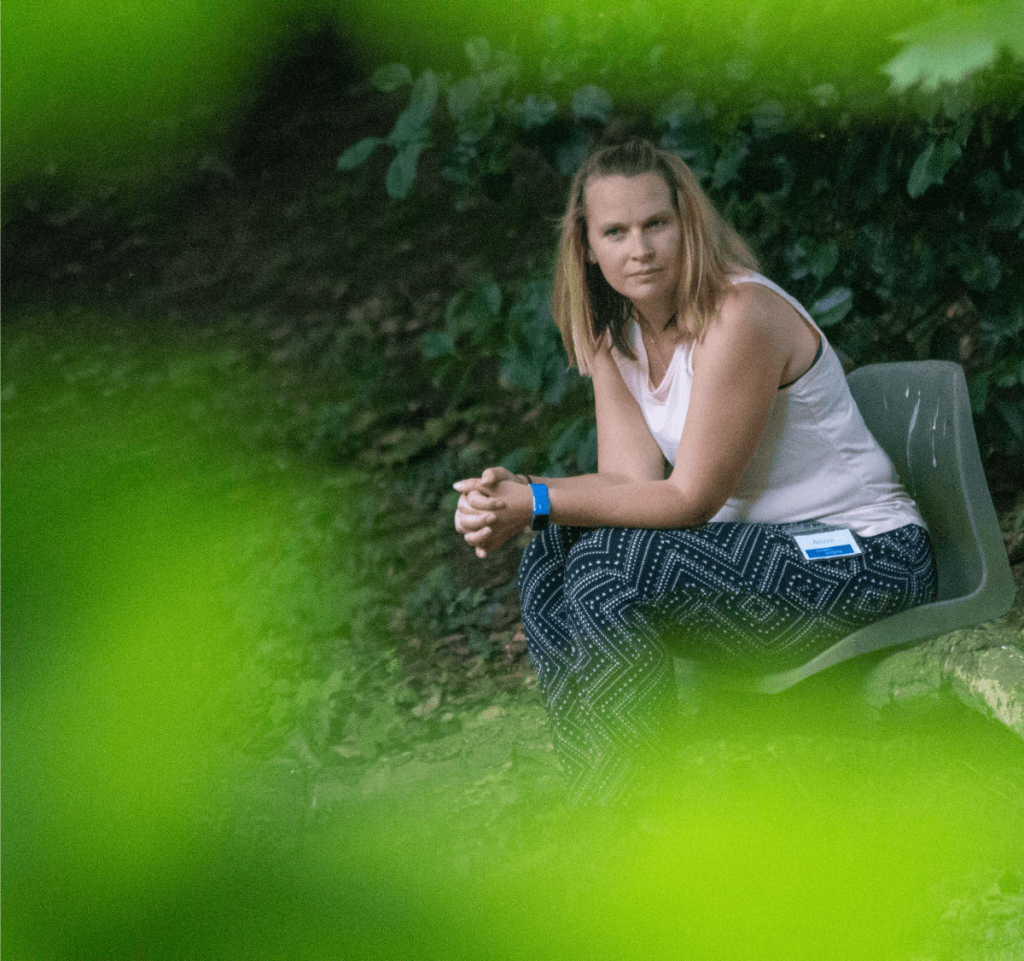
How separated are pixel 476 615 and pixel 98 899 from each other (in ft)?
7.11

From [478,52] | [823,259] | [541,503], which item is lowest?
[541,503]

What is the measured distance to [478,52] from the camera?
2.10 m

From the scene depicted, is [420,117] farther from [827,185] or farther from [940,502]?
[940,502]

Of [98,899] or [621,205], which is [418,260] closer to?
[621,205]

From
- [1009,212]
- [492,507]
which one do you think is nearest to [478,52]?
[492,507]

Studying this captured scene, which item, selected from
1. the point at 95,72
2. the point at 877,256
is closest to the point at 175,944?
the point at 95,72

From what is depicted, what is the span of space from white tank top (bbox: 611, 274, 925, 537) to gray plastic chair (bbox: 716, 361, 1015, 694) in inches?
2.8

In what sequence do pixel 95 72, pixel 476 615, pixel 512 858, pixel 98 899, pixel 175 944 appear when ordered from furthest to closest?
1. pixel 476 615
2. pixel 512 858
3. pixel 95 72
4. pixel 98 899
5. pixel 175 944

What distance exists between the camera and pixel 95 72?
1.22 meters

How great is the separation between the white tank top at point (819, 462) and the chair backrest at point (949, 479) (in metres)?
0.06

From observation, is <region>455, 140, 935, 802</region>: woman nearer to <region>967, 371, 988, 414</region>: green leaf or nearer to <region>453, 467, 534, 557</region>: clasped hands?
<region>453, 467, 534, 557</region>: clasped hands

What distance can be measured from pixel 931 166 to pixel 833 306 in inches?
14.1

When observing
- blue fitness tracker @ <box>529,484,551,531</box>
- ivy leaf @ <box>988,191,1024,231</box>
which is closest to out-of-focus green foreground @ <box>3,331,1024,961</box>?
blue fitness tracker @ <box>529,484,551,531</box>

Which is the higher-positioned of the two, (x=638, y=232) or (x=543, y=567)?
(x=638, y=232)
